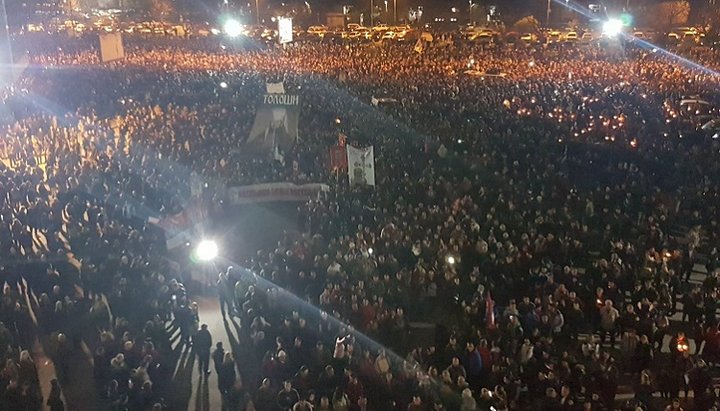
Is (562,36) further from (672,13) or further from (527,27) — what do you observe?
(672,13)

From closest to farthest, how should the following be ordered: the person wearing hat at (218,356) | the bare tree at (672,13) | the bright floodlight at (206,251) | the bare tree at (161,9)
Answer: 1. the person wearing hat at (218,356)
2. the bright floodlight at (206,251)
3. the bare tree at (672,13)
4. the bare tree at (161,9)

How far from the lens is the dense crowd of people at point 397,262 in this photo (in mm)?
8102

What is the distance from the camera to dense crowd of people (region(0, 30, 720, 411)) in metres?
8.10

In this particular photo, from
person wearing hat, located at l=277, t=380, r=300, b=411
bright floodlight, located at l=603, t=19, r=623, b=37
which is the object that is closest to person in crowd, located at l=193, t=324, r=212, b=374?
person wearing hat, located at l=277, t=380, r=300, b=411

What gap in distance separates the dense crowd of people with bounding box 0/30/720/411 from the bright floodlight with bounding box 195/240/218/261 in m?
→ 0.54

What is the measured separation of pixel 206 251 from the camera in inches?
456

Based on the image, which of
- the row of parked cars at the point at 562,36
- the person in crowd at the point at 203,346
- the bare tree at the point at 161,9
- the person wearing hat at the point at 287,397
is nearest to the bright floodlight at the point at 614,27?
the row of parked cars at the point at 562,36

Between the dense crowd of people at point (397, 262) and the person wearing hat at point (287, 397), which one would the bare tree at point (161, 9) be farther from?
the person wearing hat at point (287, 397)

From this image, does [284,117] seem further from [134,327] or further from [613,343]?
[613,343]

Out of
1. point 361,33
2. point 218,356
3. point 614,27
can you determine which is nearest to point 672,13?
point 614,27

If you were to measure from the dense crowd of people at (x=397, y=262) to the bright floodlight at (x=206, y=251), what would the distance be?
1.78ft

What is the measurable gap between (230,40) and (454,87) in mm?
28903

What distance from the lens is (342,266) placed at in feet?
34.9

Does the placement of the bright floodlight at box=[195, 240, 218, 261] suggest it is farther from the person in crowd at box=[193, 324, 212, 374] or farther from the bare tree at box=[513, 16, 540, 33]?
the bare tree at box=[513, 16, 540, 33]
